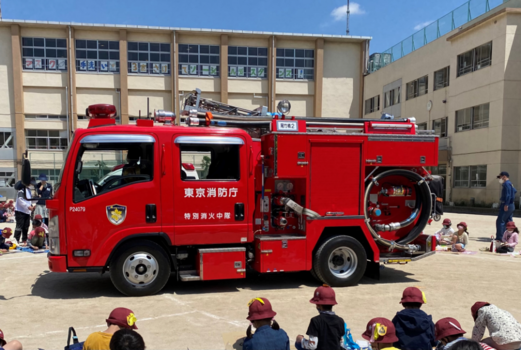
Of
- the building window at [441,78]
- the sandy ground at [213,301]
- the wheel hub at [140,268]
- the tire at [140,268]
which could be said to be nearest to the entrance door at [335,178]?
the sandy ground at [213,301]

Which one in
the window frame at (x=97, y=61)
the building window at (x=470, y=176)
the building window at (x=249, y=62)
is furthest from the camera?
the building window at (x=249, y=62)

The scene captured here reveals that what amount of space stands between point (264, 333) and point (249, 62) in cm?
3544

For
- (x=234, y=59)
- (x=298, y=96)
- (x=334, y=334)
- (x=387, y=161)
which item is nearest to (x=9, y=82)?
(x=234, y=59)

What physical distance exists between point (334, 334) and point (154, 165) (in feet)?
12.8

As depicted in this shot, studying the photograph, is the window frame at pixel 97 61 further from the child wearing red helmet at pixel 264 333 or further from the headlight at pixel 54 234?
the child wearing red helmet at pixel 264 333

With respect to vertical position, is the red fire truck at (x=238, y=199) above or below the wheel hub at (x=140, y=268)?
above

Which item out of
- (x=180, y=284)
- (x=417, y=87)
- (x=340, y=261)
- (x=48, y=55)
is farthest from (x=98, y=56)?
(x=340, y=261)

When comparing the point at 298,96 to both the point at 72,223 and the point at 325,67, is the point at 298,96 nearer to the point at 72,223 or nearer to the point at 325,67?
the point at 325,67

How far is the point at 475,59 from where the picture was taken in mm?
Result: 26953

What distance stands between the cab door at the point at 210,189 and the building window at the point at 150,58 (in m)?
31.1

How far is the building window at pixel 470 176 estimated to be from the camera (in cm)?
2638

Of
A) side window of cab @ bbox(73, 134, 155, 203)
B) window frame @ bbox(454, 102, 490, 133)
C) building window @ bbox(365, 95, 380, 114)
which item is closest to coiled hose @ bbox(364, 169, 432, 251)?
side window of cab @ bbox(73, 134, 155, 203)

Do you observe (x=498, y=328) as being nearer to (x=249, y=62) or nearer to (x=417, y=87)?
(x=417, y=87)

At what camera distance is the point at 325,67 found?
38.1 meters
